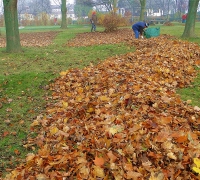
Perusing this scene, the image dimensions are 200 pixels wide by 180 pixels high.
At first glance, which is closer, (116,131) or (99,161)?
(99,161)

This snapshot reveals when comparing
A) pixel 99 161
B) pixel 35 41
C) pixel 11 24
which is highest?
pixel 11 24

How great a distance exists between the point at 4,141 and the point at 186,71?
535cm

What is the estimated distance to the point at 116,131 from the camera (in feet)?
10.7

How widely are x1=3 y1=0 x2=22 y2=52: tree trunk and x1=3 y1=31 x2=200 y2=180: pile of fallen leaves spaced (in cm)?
457

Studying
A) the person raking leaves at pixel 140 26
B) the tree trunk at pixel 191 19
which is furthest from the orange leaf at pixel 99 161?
the tree trunk at pixel 191 19

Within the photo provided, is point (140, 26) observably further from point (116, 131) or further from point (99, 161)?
point (99, 161)

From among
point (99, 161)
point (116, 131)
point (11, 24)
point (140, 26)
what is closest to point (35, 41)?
point (11, 24)

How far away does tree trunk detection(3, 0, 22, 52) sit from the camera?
9172 mm

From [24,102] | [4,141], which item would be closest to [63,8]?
[24,102]

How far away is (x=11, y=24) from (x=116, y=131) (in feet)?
26.2

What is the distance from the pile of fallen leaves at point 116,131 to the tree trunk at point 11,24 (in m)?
4.57

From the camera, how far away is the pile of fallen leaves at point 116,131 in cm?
268

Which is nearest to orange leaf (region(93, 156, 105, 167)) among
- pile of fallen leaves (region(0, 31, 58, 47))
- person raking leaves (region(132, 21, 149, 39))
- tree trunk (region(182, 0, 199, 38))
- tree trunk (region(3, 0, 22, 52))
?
tree trunk (region(3, 0, 22, 52))

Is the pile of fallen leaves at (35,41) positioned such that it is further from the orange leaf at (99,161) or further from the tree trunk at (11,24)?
the orange leaf at (99,161)
